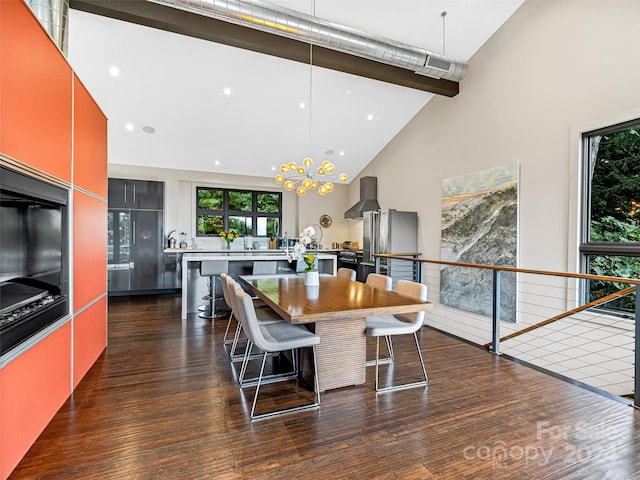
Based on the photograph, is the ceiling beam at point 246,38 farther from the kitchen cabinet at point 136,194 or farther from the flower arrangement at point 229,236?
the flower arrangement at point 229,236

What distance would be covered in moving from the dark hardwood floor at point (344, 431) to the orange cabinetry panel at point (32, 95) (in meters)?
1.64

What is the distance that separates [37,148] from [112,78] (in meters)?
3.60

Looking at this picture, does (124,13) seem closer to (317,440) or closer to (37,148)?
(37,148)

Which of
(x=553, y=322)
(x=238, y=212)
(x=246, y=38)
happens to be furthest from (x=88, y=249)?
(x=238, y=212)

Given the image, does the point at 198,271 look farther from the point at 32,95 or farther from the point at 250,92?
the point at 32,95

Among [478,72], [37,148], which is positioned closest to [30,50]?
[37,148]

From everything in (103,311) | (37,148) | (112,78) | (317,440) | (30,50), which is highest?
(112,78)

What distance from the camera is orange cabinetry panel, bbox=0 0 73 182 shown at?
1.57 meters

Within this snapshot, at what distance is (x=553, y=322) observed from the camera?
3.90m

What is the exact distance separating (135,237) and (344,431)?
5.92 m

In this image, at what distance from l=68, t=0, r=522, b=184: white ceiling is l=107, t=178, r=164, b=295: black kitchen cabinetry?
0.67 meters

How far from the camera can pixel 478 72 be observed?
15.9ft

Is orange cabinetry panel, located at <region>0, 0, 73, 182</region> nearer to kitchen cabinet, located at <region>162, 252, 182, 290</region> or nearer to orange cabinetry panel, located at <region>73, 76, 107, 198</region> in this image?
orange cabinetry panel, located at <region>73, 76, 107, 198</region>

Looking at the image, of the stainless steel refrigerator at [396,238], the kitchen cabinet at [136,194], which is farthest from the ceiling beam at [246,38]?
the kitchen cabinet at [136,194]
